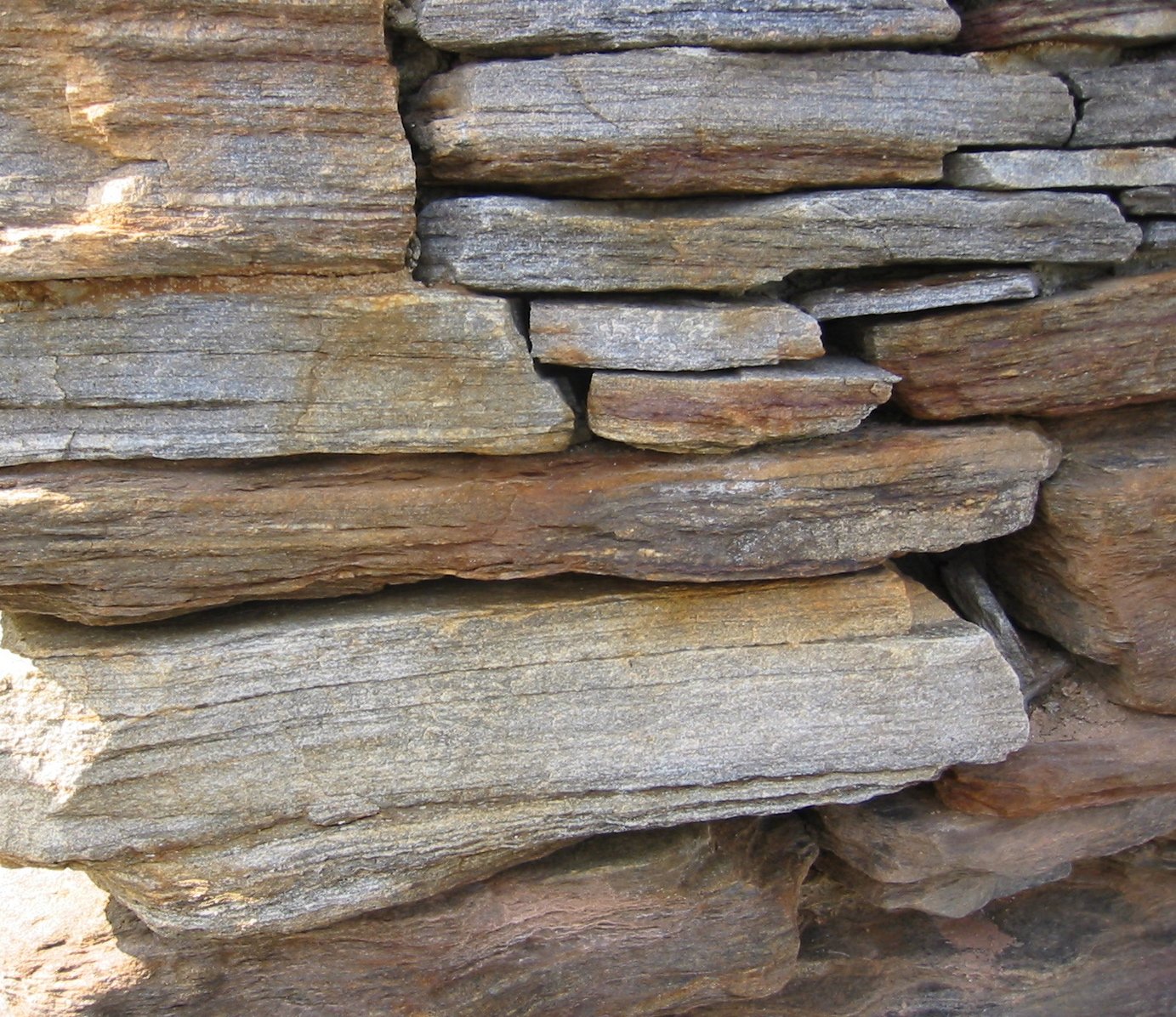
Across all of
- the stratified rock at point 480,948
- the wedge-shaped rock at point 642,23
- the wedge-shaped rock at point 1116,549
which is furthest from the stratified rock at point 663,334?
the stratified rock at point 480,948

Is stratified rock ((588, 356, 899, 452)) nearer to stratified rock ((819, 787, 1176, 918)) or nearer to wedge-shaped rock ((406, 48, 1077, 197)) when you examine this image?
wedge-shaped rock ((406, 48, 1077, 197))

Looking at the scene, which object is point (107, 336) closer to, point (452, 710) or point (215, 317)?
point (215, 317)

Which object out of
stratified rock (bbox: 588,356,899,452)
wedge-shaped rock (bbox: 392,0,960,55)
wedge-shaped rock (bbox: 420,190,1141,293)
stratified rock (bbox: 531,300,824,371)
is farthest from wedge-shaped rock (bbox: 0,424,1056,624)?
wedge-shaped rock (bbox: 392,0,960,55)

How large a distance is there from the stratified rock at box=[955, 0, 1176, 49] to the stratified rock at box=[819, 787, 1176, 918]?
277 cm

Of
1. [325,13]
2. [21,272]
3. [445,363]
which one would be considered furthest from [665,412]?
[21,272]

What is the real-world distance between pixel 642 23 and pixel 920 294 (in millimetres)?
1172

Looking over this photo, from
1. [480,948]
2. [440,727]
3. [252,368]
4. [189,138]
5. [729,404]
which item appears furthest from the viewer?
[480,948]

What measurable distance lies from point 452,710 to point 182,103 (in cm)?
196

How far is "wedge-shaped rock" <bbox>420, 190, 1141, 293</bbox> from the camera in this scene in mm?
2830

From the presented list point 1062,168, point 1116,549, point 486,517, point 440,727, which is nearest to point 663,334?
point 486,517

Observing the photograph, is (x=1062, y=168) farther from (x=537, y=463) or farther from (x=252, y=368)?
(x=252, y=368)

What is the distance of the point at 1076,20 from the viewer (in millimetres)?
2910

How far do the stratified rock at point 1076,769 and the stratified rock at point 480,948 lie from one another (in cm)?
87

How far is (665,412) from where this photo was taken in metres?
2.95
